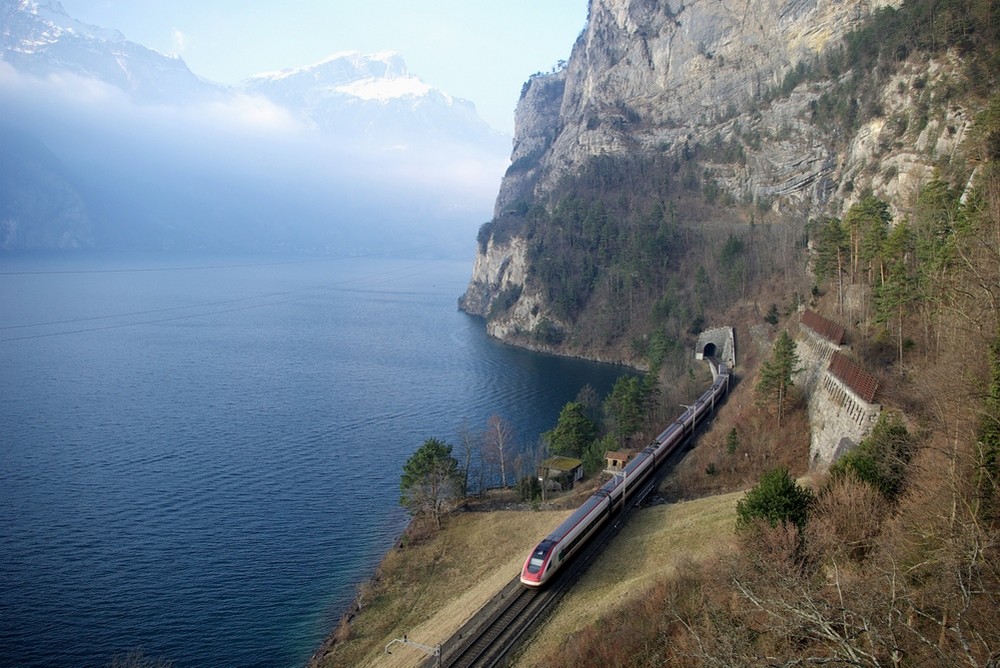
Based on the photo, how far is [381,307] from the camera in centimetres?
15075

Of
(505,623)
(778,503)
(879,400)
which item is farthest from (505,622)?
(879,400)

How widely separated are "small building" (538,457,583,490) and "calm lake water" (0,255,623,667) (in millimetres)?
10170

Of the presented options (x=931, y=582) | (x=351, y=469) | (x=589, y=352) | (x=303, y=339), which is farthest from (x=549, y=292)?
(x=931, y=582)

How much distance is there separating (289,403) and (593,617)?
52511mm

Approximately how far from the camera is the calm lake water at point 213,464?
32.4 meters

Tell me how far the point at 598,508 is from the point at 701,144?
350ft

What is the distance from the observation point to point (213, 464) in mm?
51656

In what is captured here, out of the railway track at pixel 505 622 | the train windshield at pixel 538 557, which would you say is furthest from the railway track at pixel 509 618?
the train windshield at pixel 538 557

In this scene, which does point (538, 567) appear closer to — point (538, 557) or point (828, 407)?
point (538, 557)

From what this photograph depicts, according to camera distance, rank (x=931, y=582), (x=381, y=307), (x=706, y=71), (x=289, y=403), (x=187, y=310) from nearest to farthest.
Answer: (x=931, y=582) < (x=289, y=403) < (x=706, y=71) < (x=187, y=310) < (x=381, y=307)

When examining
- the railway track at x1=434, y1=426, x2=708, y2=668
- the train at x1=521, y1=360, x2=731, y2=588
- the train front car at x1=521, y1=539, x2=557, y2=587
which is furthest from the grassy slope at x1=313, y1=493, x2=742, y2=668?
the train front car at x1=521, y1=539, x2=557, y2=587

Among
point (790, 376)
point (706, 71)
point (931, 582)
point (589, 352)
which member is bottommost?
point (589, 352)

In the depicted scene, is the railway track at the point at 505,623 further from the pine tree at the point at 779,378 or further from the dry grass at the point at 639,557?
the pine tree at the point at 779,378

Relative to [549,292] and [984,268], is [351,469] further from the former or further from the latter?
[549,292]
